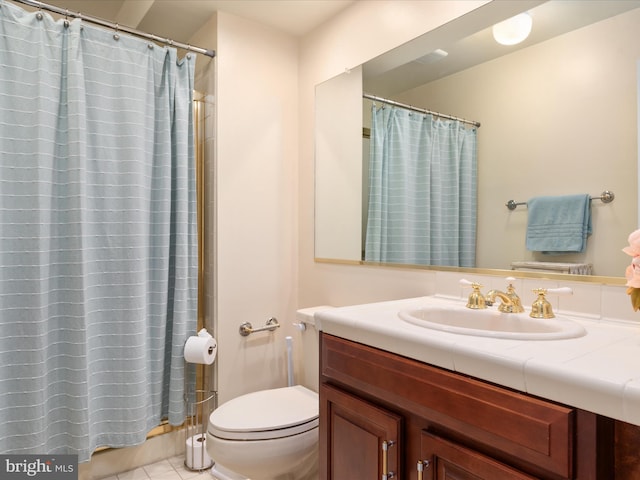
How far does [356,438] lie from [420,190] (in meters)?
1.01

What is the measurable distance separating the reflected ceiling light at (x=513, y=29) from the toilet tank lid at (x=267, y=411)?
1.55m

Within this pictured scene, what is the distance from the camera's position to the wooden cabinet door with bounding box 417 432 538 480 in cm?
84

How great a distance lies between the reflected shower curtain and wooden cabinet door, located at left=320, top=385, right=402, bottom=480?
2.25 ft

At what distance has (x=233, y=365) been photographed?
211 centimetres

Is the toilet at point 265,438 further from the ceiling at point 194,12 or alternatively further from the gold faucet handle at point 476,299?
the ceiling at point 194,12

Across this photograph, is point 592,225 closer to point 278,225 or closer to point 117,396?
point 278,225

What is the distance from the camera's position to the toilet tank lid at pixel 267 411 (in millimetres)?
1564

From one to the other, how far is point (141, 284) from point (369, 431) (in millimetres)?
1196

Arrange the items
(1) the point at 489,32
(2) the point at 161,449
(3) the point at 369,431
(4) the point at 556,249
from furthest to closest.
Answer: (2) the point at 161,449 → (1) the point at 489,32 → (4) the point at 556,249 → (3) the point at 369,431

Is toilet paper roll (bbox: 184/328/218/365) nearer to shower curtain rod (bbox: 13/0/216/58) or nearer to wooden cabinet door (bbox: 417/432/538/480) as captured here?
wooden cabinet door (bbox: 417/432/538/480)

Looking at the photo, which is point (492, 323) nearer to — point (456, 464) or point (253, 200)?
point (456, 464)

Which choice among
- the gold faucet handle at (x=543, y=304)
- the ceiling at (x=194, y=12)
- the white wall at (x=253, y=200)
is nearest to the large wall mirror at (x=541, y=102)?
the gold faucet handle at (x=543, y=304)

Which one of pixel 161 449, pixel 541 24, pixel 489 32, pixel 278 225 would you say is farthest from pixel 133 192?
pixel 541 24

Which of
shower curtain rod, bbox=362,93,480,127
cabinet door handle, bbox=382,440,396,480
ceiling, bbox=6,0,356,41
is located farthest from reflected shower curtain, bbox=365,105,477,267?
cabinet door handle, bbox=382,440,396,480
